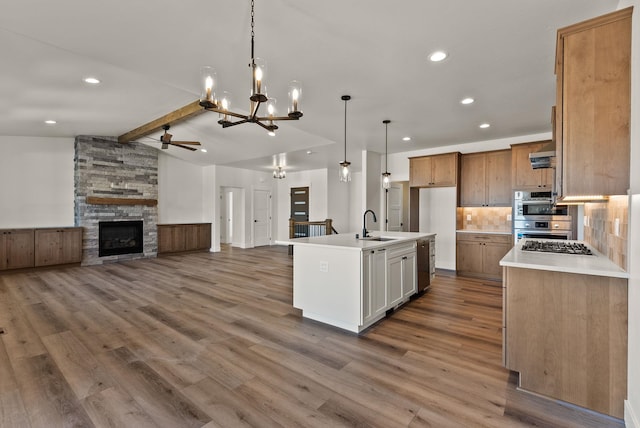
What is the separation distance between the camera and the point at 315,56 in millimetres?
2660

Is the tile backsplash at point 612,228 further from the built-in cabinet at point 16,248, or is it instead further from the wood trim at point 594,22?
the built-in cabinet at point 16,248

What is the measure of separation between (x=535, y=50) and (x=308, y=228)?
6899mm

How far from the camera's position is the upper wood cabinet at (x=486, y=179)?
214 inches

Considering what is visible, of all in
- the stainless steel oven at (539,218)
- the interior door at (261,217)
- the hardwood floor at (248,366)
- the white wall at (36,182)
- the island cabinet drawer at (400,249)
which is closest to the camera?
the hardwood floor at (248,366)

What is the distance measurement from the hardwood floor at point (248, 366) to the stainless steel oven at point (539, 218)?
53.8 inches

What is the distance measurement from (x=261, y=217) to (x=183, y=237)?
255 cm

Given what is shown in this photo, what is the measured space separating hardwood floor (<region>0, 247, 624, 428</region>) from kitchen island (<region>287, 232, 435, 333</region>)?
Answer: 0.16 meters

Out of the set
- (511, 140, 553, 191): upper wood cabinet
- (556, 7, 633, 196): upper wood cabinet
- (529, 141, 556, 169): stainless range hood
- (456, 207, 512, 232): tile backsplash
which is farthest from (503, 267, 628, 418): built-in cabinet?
(456, 207, 512, 232): tile backsplash

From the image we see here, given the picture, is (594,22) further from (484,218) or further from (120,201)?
(120,201)

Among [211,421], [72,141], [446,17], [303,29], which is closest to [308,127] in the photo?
[303,29]

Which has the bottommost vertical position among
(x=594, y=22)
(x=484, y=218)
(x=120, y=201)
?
(x=484, y=218)

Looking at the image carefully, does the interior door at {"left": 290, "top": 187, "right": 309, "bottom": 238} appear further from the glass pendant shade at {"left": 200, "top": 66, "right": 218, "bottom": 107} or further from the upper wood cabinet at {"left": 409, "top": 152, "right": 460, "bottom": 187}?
the glass pendant shade at {"left": 200, "top": 66, "right": 218, "bottom": 107}

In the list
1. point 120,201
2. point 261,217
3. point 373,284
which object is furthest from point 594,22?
point 261,217

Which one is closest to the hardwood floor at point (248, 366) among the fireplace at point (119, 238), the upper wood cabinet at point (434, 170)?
the upper wood cabinet at point (434, 170)
